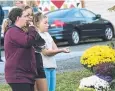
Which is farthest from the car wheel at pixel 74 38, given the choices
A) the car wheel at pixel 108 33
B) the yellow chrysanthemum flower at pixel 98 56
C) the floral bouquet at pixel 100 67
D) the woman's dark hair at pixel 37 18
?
the woman's dark hair at pixel 37 18

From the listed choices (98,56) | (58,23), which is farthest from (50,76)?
(58,23)

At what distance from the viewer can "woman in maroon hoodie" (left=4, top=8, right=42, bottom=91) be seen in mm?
5875

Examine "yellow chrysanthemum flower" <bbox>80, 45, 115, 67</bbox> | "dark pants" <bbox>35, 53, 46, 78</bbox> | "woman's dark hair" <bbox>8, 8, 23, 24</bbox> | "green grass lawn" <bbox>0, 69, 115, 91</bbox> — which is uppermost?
"woman's dark hair" <bbox>8, 8, 23, 24</bbox>

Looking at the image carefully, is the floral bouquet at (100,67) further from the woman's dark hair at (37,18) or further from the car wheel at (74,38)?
the car wheel at (74,38)

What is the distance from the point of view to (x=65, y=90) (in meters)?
9.29

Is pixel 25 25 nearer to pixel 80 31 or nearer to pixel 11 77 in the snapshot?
pixel 11 77

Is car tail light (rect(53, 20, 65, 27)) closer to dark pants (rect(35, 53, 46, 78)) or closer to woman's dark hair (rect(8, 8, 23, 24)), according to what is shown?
dark pants (rect(35, 53, 46, 78))

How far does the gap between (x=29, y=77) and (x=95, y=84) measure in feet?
8.70

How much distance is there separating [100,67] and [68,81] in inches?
53.0

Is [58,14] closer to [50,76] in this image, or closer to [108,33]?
[108,33]

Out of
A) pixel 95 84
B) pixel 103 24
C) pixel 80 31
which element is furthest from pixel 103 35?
pixel 95 84

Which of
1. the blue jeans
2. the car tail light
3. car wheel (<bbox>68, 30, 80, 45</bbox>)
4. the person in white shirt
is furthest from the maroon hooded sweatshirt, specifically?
car wheel (<bbox>68, 30, 80, 45</bbox>)

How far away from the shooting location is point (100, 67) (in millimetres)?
9156

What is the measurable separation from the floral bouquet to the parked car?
8.38 m
